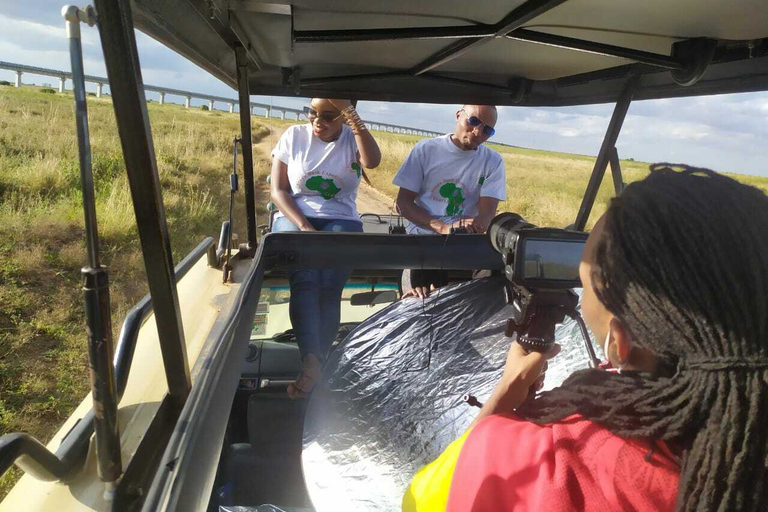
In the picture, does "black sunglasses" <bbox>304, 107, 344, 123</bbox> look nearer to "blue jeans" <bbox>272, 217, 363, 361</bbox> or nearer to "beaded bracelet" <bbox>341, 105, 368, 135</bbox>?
"beaded bracelet" <bbox>341, 105, 368, 135</bbox>

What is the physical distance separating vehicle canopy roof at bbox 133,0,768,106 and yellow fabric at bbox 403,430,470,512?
1.05 m

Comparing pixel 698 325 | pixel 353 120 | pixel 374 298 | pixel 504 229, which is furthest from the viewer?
pixel 374 298

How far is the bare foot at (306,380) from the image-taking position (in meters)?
2.38

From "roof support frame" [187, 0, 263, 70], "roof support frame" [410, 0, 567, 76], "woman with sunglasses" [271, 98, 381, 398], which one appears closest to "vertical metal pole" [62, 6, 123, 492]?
"roof support frame" [187, 0, 263, 70]

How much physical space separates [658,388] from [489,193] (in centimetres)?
252

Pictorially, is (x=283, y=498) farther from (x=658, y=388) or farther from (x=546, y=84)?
(x=546, y=84)

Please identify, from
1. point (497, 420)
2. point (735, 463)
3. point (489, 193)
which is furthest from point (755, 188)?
point (489, 193)

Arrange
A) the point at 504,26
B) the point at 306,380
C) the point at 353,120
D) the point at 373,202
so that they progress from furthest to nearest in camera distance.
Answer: the point at 373,202 → the point at 353,120 → the point at 306,380 → the point at 504,26

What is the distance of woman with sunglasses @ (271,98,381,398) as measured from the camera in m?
2.92

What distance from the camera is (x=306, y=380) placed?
2.41m

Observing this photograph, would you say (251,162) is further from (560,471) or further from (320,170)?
(560,471)

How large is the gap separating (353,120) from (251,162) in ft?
1.94

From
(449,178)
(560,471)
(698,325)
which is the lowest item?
(560,471)

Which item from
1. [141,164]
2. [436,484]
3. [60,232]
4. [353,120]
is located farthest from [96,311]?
[60,232]
